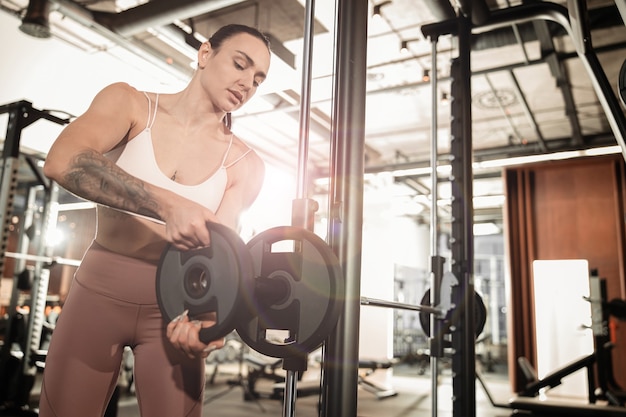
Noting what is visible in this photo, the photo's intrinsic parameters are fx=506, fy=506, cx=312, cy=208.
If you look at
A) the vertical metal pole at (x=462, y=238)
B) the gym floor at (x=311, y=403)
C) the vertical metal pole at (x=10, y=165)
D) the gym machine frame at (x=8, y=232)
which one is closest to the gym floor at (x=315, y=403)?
the gym floor at (x=311, y=403)

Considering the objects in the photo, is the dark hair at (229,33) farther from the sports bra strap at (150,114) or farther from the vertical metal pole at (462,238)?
the vertical metal pole at (462,238)

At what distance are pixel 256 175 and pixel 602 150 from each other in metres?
7.52

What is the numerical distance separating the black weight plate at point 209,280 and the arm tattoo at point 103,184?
0.14m

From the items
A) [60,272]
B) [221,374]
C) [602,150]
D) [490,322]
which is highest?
[602,150]

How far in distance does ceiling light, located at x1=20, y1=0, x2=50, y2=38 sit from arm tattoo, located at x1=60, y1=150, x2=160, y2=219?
3413 mm

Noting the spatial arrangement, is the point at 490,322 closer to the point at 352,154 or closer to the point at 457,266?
the point at 457,266

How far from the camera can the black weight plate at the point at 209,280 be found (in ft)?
2.99

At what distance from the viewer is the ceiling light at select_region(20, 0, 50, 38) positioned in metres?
3.78

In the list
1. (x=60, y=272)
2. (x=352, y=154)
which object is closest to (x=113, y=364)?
(x=352, y=154)

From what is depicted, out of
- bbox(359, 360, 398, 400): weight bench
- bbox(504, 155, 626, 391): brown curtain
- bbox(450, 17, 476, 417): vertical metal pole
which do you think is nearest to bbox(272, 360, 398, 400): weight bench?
bbox(359, 360, 398, 400): weight bench

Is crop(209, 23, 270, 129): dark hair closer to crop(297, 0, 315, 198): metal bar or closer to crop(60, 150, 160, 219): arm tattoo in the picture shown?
crop(297, 0, 315, 198): metal bar

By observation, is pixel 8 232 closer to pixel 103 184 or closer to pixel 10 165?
pixel 10 165

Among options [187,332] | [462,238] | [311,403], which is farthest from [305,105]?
[311,403]

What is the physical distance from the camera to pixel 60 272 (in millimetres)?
11781
